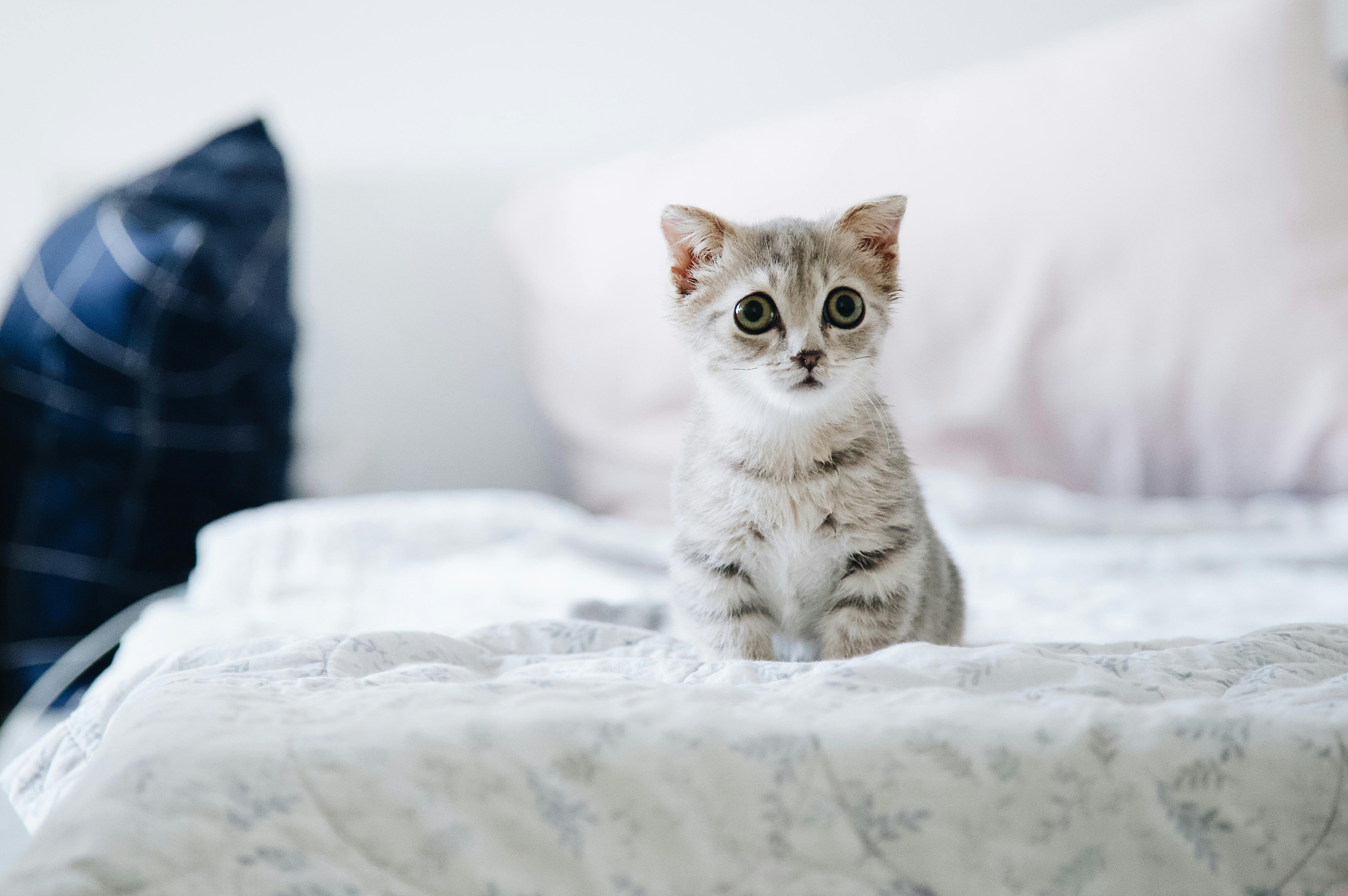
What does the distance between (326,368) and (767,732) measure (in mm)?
1868

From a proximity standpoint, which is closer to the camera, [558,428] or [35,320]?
[35,320]

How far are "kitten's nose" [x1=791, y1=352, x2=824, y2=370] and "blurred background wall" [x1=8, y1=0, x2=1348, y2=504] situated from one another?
1.37m

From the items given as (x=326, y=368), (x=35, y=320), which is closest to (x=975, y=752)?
(x=35, y=320)

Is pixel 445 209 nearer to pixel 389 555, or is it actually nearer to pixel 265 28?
pixel 265 28

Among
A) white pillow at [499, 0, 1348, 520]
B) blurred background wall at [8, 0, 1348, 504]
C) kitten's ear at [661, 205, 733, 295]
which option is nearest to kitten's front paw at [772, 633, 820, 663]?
kitten's ear at [661, 205, 733, 295]

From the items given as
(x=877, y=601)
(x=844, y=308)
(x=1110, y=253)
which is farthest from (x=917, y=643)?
(x=1110, y=253)

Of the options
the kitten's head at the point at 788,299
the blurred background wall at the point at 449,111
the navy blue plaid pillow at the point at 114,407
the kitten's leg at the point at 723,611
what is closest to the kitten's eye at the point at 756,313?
the kitten's head at the point at 788,299

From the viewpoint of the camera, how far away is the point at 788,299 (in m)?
0.85

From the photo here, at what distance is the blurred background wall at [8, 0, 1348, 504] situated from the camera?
209 cm

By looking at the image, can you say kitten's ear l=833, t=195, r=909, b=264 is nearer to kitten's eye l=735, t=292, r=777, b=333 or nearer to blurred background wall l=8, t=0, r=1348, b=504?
kitten's eye l=735, t=292, r=777, b=333

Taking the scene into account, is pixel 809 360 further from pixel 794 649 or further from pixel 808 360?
pixel 794 649

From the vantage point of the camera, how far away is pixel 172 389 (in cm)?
157

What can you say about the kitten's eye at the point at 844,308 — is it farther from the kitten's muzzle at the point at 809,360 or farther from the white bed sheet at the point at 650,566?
the white bed sheet at the point at 650,566

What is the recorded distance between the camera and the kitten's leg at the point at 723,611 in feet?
2.73
